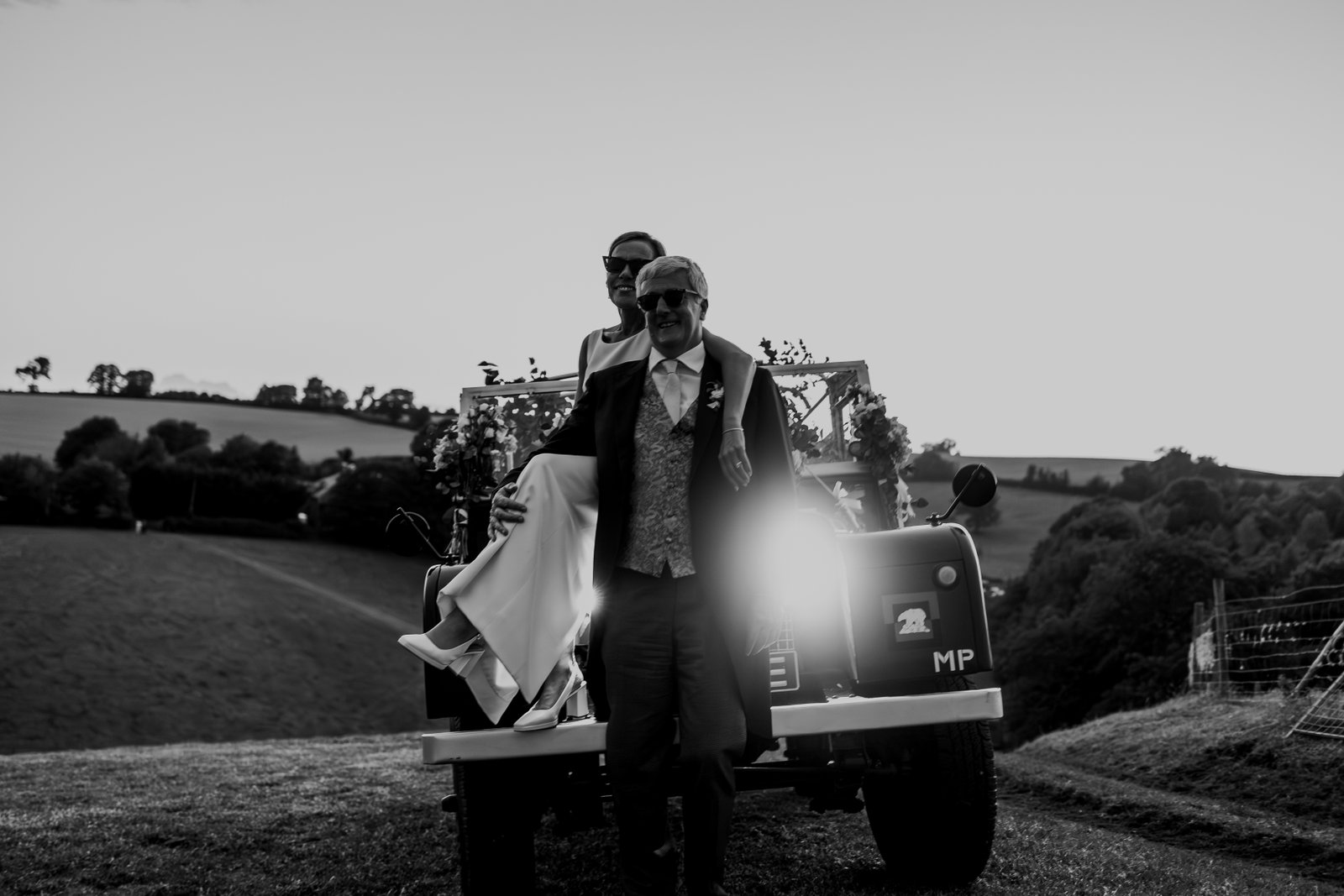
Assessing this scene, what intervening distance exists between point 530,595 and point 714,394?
34.5 inches

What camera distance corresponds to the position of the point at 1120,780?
1102cm

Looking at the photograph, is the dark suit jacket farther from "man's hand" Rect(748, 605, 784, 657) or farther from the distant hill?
the distant hill

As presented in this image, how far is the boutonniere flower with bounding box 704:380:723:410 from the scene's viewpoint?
3.71m

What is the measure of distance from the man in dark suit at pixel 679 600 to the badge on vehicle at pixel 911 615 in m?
1.00

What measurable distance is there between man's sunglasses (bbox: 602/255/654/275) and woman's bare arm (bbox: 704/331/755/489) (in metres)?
1.32

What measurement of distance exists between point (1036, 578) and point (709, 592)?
46104mm

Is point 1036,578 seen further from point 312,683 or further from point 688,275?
point 688,275

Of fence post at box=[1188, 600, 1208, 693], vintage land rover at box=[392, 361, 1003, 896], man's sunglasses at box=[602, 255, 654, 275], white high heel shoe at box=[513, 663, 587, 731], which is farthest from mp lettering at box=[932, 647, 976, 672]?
fence post at box=[1188, 600, 1208, 693]

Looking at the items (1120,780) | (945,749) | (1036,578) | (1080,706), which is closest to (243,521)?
(1036,578)

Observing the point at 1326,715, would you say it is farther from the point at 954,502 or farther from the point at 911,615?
the point at 911,615

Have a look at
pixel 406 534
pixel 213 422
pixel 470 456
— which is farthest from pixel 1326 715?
pixel 213 422

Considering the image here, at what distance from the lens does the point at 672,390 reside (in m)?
3.80

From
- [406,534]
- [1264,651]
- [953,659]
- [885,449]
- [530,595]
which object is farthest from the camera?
[1264,651]

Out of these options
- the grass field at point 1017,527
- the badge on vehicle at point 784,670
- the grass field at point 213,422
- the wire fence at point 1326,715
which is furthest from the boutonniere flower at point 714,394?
the grass field at point 213,422
